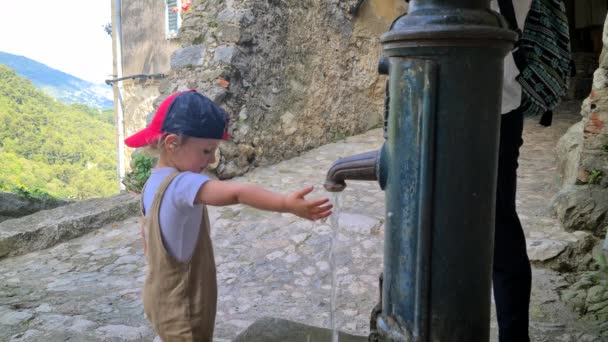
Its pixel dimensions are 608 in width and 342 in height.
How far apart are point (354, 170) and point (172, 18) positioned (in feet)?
37.8

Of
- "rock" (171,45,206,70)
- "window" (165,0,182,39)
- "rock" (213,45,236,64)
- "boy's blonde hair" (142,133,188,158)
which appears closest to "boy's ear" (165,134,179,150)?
"boy's blonde hair" (142,133,188,158)

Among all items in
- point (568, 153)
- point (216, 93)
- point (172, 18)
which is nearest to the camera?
point (568, 153)

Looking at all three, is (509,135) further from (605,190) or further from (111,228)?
Answer: (111,228)

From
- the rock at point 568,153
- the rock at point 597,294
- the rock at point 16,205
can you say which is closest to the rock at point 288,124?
the rock at point 568,153

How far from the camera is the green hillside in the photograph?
19.6 m

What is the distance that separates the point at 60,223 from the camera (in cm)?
388

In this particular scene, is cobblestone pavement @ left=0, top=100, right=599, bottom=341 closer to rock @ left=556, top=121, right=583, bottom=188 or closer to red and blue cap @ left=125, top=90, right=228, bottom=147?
rock @ left=556, top=121, right=583, bottom=188

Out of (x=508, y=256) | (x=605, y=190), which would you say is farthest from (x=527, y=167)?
(x=508, y=256)

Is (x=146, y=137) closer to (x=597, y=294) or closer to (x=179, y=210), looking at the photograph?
(x=179, y=210)

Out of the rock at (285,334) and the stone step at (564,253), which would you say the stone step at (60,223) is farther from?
the stone step at (564,253)

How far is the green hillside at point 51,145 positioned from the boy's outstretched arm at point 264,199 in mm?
18769

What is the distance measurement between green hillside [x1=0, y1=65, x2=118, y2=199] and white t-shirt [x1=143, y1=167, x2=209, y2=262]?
60.8 feet

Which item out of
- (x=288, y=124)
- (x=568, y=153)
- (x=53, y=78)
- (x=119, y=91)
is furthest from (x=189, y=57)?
(x=53, y=78)

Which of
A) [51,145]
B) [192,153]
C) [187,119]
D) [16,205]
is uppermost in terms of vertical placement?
[187,119]
